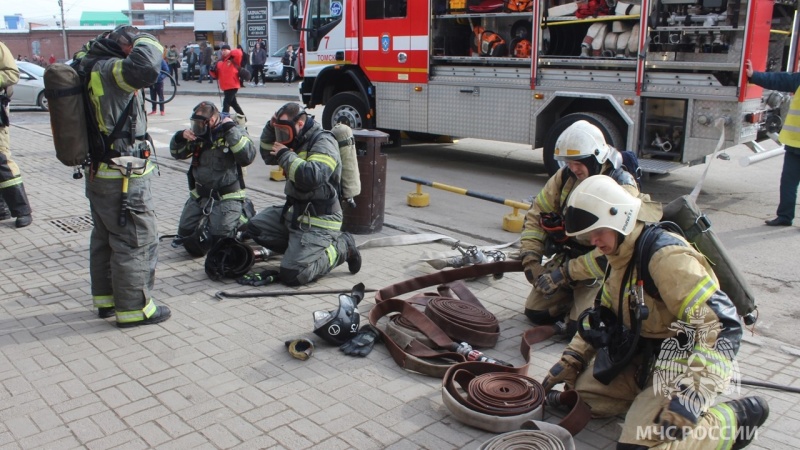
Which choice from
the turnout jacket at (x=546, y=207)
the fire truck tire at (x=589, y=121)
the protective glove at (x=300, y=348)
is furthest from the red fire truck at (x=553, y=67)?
the protective glove at (x=300, y=348)

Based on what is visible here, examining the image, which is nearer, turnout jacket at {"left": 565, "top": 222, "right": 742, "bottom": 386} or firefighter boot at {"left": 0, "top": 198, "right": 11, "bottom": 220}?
turnout jacket at {"left": 565, "top": 222, "right": 742, "bottom": 386}

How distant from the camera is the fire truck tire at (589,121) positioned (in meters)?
9.16

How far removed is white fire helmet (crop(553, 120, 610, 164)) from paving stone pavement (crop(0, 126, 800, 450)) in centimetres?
125

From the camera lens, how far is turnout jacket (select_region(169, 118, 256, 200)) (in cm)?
627

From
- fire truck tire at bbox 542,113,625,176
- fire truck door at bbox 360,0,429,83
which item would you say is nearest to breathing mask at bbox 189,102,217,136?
fire truck tire at bbox 542,113,625,176

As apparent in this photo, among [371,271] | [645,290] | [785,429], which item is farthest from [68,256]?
[785,429]

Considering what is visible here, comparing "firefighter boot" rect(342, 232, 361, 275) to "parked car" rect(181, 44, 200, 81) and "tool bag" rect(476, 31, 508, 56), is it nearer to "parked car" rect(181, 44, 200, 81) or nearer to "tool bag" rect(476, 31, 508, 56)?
"tool bag" rect(476, 31, 508, 56)

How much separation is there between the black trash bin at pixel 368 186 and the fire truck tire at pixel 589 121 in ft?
9.16

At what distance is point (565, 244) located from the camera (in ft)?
16.0

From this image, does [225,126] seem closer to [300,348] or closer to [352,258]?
[352,258]

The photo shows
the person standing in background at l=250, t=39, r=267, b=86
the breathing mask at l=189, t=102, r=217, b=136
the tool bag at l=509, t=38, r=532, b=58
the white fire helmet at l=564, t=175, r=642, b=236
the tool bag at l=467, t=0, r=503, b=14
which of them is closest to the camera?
the white fire helmet at l=564, t=175, r=642, b=236

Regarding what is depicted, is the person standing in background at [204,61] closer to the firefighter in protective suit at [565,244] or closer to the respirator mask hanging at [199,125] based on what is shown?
the respirator mask hanging at [199,125]

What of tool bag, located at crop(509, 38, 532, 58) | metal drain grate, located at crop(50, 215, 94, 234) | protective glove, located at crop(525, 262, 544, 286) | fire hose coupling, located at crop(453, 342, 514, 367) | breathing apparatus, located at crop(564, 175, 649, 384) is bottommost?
fire hose coupling, located at crop(453, 342, 514, 367)

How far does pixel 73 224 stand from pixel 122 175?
3236 millimetres
